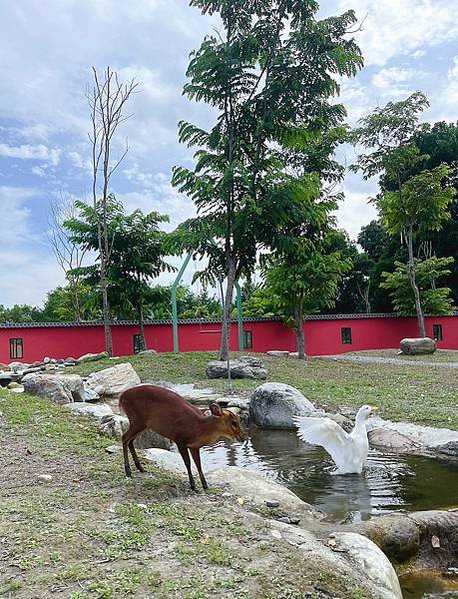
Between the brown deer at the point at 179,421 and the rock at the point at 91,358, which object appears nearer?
the brown deer at the point at 179,421

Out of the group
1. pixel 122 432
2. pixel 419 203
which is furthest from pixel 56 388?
pixel 419 203

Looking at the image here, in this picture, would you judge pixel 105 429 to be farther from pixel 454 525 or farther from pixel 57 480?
pixel 454 525

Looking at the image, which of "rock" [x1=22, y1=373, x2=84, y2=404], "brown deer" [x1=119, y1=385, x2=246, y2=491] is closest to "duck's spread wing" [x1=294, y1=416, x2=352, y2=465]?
"brown deer" [x1=119, y1=385, x2=246, y2=491]

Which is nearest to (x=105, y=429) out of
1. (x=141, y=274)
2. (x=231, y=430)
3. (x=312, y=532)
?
(x=231, y=430)

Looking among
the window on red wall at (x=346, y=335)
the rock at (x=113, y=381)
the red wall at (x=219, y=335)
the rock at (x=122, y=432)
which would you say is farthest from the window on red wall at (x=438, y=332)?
the rock at (x=122, y=432)

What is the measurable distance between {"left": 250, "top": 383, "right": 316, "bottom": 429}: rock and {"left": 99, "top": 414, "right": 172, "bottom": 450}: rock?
250 centimetres

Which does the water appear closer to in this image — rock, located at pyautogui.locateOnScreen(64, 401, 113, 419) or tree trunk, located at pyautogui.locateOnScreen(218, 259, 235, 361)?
rock, located at pyautogui.locateOnScreen(64, 401, 113, 419)

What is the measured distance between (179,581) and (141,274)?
19.5 m

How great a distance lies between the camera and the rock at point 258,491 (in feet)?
15.8

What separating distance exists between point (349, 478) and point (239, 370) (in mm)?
8057

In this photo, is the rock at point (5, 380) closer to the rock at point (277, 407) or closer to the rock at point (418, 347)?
the rock at point (277, 407)

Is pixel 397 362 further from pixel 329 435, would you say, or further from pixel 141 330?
pixel 329 435

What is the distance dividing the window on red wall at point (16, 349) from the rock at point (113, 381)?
9.16 meters

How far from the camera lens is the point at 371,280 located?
111 feet
